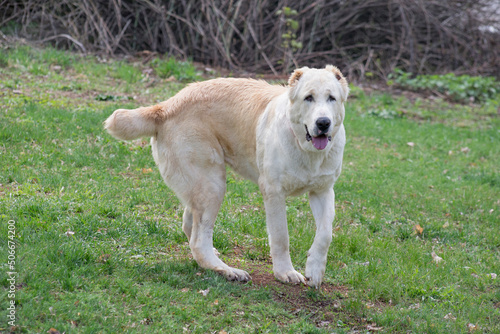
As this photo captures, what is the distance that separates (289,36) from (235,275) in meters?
8.71

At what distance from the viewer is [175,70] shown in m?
11.2

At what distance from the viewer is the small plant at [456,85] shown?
12602 mm

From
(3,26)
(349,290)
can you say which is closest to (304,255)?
(349,290)

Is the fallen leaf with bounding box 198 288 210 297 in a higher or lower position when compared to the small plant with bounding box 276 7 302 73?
lower

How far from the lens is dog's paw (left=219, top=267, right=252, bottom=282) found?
4.55 meters

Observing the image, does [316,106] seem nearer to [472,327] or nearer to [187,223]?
[187,223]

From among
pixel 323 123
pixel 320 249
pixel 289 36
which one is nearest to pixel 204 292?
pixel 320 249

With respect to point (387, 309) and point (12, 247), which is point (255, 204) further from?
point (12, 247)

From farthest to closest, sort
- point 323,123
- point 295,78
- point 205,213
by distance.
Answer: point 205,213, point 295,78, point 323,123

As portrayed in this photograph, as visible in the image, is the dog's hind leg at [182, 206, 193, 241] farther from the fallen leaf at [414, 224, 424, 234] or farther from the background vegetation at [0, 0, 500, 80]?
the background vegetation at [0, 0, 500, 80]

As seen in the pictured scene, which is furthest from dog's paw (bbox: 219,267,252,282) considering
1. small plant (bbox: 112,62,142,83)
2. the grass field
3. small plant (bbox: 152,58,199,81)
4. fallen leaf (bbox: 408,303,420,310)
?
small plant (bbox: 152,58,199,81)

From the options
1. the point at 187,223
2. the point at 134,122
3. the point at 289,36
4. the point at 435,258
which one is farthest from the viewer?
the point at 289,36

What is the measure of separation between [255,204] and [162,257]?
1788 millimetres

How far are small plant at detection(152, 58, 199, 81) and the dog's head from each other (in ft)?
23.0
